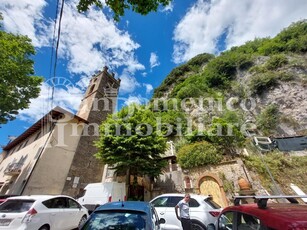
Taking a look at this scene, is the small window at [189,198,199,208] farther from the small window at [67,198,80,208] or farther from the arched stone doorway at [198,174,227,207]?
the arched stone doorway at [198,174,227,207]

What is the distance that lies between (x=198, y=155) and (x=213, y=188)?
2286 millimetres

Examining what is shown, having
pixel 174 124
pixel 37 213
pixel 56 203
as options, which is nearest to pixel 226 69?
pixel 174 124

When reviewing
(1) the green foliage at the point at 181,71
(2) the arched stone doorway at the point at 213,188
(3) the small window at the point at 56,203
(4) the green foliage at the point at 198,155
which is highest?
(1) the green foliage at the point at 181,71

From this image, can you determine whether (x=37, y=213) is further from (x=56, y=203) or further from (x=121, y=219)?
(x=121, y=219)

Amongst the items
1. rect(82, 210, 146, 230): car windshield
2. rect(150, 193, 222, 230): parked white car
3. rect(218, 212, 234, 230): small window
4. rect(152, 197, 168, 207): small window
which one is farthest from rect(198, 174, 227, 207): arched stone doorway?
rect(82, 210, 146, 230): car windshield

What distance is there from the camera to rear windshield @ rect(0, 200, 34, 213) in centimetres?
520

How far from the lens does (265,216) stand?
198 centimetres

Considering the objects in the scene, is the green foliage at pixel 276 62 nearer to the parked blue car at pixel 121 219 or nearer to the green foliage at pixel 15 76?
the green foliage at pixel 15 76

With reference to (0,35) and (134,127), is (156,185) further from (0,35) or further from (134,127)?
(0,35)

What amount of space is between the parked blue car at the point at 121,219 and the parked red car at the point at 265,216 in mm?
1360

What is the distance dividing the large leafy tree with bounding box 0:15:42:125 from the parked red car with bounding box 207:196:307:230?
42.1 ft

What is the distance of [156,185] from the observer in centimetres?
1382

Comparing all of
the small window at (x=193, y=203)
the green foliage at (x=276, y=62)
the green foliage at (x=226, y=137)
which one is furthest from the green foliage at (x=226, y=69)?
the small window at (x=193, y=203)

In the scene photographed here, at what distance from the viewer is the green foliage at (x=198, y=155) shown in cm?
1213
